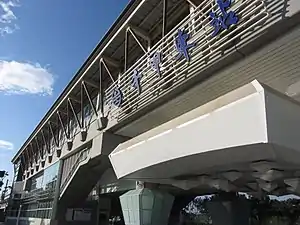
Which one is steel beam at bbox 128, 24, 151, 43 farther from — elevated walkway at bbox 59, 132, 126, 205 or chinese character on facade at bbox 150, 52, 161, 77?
elevated walkway at bbox 59, 132, 126, 205

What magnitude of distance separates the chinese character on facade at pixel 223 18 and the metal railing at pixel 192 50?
0.08m

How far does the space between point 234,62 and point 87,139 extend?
8.92 meters

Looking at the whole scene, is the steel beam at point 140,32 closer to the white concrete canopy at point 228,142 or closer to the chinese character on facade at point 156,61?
the chinese character on facade at point 156,61

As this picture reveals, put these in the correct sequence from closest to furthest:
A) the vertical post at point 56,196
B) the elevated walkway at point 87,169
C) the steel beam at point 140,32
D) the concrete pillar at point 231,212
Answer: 1. the concrete pillar at point 231,212
2. the steel beam at point 140,32
3. the elevated walkway at point 87,169
4. the vertical post at point 56,196

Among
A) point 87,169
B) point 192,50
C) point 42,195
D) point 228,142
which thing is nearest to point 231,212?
point 192,50

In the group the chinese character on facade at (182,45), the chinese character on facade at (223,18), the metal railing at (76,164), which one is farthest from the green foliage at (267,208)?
the metal railing at (76,164)

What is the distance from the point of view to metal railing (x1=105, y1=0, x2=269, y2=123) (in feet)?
17.1

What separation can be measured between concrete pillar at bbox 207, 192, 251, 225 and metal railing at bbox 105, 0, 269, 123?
3.36 meters

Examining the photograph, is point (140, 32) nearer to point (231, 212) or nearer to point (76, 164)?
point (231, 212)

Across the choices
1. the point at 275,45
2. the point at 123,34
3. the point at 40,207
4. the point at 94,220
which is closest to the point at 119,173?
the point at 275,45

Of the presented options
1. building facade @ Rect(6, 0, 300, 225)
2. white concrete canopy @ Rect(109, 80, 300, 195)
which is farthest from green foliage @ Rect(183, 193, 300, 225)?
white concrete canopy @ Rect(109, 80, 300, 195)

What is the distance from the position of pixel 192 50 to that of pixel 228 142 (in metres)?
2.91

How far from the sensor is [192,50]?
651 centimetres

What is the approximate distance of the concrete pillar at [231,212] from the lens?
8.32m
